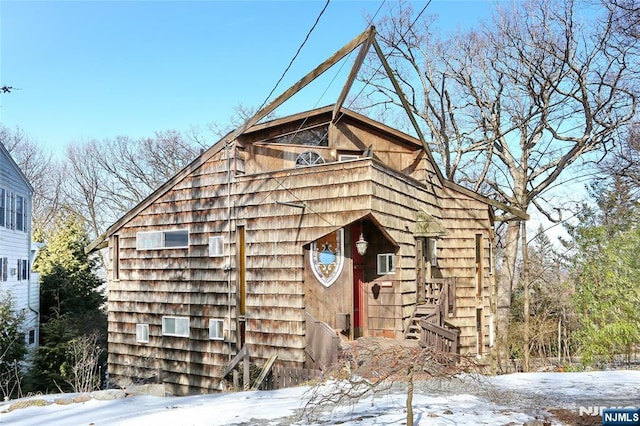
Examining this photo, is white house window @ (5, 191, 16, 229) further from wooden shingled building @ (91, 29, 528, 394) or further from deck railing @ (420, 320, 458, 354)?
deck railing @ (420, 320, 458, 354)

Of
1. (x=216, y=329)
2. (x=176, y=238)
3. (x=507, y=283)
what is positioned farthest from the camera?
(x=507, y=283)

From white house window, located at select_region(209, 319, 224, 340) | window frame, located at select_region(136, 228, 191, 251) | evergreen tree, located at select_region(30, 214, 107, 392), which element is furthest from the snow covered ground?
evergreen tree, located at select_region(30, 214, 107, 392)

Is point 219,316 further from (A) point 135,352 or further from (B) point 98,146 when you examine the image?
(B) point 98,146

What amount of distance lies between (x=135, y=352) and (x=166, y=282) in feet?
8.05

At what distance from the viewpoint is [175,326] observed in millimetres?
13922

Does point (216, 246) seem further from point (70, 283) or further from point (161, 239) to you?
point (70, 283)

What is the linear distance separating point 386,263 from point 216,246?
14.5 ft

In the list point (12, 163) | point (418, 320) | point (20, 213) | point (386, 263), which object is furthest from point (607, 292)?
point (20, 213)

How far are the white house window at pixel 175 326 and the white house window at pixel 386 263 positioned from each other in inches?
214

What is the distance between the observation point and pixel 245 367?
11953 millimetres

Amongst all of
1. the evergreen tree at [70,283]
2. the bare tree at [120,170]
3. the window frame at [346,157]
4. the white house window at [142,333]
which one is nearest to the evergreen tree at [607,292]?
the window frame at [346,157]

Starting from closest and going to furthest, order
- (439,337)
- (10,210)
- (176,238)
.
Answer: (439,337)
(176,238)
(10,210)

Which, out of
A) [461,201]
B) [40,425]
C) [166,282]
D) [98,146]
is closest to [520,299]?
[461,201]

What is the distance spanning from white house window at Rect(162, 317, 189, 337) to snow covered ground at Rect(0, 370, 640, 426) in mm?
5628
